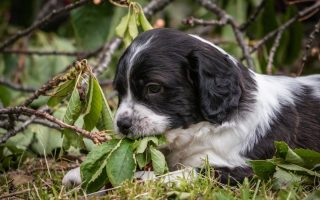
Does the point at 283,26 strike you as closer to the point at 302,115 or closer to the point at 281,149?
the point at 302,115

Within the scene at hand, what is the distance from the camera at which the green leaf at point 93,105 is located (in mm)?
5012

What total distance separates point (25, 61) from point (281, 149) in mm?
5859

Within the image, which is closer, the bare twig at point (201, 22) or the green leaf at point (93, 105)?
the green leaf at point (93, 105)

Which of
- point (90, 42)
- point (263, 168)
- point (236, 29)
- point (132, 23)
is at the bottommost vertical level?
point (263, 168)

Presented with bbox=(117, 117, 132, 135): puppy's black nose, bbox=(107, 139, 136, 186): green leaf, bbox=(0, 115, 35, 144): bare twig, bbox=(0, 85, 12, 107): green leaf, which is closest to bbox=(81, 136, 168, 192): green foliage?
bbox=(107, 139, 136, 186): green leaf

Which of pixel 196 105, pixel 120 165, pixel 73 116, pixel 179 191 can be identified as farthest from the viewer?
pixel 73 116

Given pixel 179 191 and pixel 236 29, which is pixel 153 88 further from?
pixel 236 29

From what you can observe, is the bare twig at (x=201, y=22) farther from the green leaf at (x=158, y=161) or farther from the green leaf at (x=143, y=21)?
the green leaf at (x=158, y=161)

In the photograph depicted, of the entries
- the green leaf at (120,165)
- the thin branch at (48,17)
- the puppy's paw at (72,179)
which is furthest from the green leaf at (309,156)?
the thin branch at (48,17)

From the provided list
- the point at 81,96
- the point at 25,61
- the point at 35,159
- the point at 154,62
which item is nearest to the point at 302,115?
the point at 154,62

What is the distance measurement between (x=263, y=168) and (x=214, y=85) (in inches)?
27.1

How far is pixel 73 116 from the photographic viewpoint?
17.0 feet

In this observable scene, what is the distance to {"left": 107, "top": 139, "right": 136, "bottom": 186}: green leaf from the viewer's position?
15.4 ft

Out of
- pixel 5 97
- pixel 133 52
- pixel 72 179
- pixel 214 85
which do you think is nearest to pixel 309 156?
pixel 214 85
